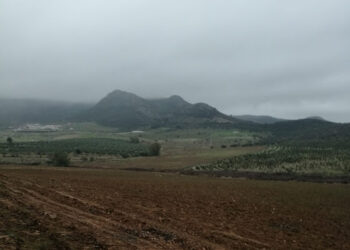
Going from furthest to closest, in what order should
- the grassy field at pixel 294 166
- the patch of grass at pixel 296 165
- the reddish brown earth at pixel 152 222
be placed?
the patch of grass at pixel 296 165, the grassy field at pixel 294 166, the reddish brown earth at pixel 152 222

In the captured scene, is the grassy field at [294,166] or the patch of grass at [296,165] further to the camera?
the patch of grass at [296,165]

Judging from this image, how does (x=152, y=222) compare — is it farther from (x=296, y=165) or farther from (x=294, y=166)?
(x=296, y=165)

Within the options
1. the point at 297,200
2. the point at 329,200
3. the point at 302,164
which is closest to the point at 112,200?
the point at 297,200

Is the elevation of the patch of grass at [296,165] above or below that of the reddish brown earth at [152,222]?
below

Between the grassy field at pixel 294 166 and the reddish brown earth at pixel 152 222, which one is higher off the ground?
the reddish brown earth at pixel 152 222

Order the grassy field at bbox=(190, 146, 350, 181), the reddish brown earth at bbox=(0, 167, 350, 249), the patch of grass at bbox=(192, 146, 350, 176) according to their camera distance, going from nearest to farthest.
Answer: the reddish brown earth at bbox=(0, 167, 350, 249) → the grassy field at bbox=(190, 146, 350, 181) → the patch of grass at bbox=(192, 146, 350, 176)

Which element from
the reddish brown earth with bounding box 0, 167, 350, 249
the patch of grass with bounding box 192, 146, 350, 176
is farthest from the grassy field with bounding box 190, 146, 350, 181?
the reddish brown earth with bounding box 0, 167, 350, 249

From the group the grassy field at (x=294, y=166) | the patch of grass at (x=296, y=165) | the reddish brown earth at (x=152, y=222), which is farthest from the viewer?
the patch of grass at (x=296, y=165)

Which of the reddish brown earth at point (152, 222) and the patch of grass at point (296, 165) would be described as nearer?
the reddish brown earth at point (152, 222)

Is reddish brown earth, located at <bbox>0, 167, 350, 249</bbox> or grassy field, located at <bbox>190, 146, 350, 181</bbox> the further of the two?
grassy field, located at <bbox>190, 146, 350, 181</bbox>

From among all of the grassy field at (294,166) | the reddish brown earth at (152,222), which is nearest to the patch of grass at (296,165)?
the grassy field at (294,166)

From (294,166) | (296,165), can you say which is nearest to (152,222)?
(294,166)

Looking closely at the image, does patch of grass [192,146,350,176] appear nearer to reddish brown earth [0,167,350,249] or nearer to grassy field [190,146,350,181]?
grassy field [190,146,350,181]

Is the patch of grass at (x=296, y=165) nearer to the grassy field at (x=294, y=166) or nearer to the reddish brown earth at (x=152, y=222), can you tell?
the grassy field at (x=294, y=166)
